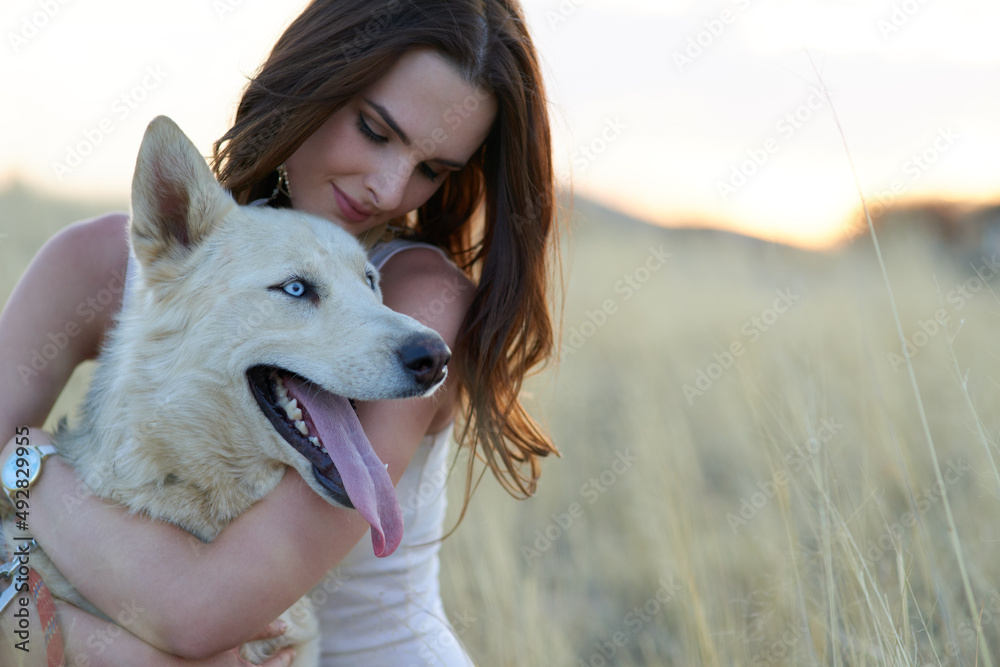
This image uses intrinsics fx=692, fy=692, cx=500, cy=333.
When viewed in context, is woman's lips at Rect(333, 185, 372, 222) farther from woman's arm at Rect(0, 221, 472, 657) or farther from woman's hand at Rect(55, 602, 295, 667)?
woman's hand at Rect(55, 602, 295, 667)

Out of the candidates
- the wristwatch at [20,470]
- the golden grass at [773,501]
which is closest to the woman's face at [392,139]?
the wristwatch at [20,470]

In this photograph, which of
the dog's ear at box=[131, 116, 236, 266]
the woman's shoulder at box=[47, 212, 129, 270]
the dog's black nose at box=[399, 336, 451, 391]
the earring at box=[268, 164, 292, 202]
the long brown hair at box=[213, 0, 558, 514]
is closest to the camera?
the dog's black nose at box=[399, 336, 451, 391]

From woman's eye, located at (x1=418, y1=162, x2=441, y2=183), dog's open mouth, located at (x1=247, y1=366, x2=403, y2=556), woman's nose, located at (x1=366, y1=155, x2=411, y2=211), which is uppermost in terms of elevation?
woman's eye, located at (x1=418, y1=162, x2=441, y2=183)

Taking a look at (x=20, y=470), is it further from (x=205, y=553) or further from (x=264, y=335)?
(x=264, y=335)

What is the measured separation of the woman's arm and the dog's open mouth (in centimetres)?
10

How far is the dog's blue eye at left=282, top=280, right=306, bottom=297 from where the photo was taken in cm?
191

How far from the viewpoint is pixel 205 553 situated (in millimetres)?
1681

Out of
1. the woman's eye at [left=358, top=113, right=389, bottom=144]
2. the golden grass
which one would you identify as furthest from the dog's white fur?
the golden grass

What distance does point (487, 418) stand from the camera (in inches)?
87.4

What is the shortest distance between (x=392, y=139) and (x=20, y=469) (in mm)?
1369

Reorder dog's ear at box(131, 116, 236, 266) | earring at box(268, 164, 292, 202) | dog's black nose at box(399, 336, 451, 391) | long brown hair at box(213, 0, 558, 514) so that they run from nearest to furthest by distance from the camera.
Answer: dog's black nose at box(399, 336, 451, 391), dog's ear at box(131, 116, 236, 266), long brown hair at box(213, 0, 558, 514), earring at box(268, 164, 292, 202)

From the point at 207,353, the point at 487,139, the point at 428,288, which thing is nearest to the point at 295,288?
the point at 207,353

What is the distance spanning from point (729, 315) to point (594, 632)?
413 centimetres

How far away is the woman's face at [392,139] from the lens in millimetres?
2119
